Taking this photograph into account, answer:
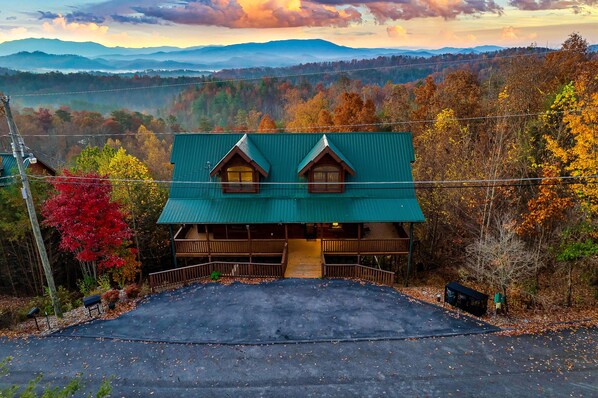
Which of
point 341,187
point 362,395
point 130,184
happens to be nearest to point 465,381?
point 362,395

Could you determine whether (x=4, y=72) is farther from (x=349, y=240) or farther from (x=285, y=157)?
(x=349, y=240)

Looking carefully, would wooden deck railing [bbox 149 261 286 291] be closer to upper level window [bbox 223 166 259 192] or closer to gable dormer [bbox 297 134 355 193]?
upper level window [bbox 223 166 259 192]

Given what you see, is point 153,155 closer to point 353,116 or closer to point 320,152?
point 353,116

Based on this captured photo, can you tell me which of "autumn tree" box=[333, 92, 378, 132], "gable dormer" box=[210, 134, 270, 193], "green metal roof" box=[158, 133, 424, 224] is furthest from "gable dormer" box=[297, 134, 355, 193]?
"autumn tree" box=[333, 92, 378, 132]

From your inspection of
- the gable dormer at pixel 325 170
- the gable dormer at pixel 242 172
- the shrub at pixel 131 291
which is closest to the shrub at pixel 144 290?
the shrub at pixel 131 291

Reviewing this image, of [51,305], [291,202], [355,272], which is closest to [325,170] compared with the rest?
[291,202]

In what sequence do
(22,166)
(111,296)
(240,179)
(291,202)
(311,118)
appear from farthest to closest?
(311,118) → (240,179) → (291,202) → (111,296) → (22,166)
